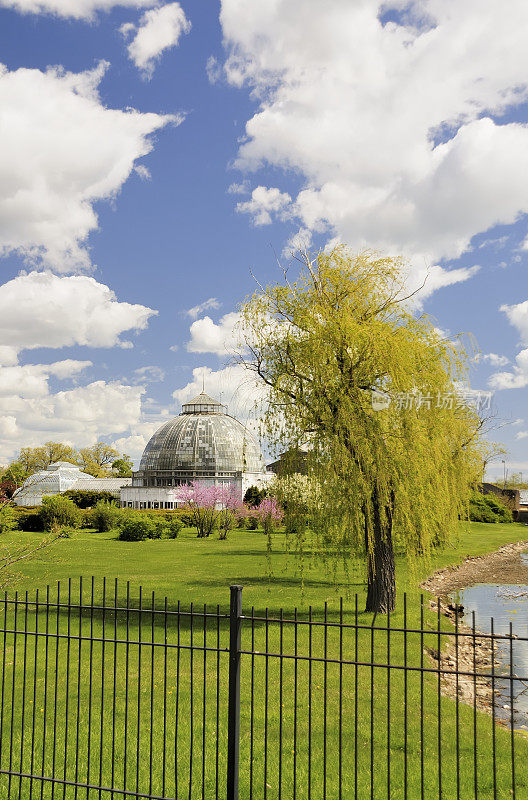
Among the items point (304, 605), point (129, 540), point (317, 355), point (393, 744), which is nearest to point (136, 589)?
point (304, 605)

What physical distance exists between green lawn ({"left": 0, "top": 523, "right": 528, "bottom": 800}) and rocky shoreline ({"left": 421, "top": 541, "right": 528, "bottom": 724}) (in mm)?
494

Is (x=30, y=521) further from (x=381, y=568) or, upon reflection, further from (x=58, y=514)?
(x=381, y=568)

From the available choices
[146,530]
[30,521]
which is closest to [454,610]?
[146,530]

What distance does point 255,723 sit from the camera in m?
7.96

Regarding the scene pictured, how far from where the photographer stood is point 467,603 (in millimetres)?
18000

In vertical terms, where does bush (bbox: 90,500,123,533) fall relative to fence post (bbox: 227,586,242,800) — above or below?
below

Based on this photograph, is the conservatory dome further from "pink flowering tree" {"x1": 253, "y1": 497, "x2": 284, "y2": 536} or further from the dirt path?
the dirt path

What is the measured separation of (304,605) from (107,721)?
27.0 feet

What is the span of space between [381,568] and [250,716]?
6703 mm

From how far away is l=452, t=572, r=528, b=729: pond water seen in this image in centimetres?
936

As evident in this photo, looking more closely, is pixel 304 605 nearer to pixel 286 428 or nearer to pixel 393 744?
pixel 286 428

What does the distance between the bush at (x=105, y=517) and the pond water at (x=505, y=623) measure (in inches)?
1062

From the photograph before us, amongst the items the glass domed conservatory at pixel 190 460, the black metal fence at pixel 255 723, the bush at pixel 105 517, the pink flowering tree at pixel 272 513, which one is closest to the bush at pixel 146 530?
the bush at pixel 105 517

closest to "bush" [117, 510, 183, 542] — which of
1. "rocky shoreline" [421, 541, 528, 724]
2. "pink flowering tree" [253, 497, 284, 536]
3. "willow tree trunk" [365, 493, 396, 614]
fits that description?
"pink flowering tree" [253, 497, 284, 536]
